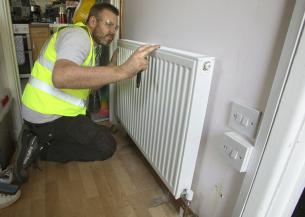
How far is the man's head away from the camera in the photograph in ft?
3.81

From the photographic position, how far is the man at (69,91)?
0.93m

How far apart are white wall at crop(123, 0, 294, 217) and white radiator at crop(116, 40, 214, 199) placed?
2.4 inches

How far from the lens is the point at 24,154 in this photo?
124cm

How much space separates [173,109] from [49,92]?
71cm

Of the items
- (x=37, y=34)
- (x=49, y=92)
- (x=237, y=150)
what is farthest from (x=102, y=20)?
(x=37, y=34)

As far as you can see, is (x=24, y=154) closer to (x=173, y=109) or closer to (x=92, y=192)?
(x=92, y=192)

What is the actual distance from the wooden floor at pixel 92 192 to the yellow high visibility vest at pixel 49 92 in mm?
396

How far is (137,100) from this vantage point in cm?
125

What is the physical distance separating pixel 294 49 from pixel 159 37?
0.76m

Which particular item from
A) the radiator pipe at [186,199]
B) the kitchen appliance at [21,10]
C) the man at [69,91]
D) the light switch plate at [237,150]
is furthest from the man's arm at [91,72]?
the kitchen appliance at [21,10]

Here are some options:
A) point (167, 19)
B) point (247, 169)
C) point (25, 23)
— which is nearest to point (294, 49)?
point (247, 169)

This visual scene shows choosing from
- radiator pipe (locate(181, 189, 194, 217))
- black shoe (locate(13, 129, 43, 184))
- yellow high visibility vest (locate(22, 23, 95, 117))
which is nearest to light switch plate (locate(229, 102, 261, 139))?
radiator pipe (locate(181, 189, 194, 217))

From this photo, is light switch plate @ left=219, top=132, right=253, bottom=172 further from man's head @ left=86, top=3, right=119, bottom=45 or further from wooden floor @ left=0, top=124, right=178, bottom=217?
man's head @ left=86, top=3, right=119, bottom=45

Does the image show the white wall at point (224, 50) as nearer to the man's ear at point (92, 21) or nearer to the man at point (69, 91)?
the man at point (69, 91)
